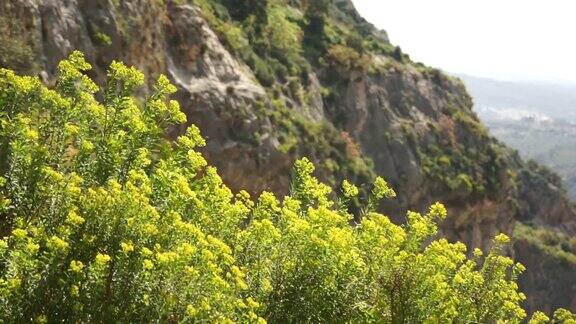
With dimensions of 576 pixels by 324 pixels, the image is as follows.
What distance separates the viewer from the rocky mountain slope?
79.3ft

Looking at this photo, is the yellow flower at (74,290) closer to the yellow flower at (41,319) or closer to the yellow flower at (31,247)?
the yellow flower at (41,319)

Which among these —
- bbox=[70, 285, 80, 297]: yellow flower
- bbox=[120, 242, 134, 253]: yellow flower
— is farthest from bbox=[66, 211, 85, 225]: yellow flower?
bbox=[70, 285, 80, 297]: yellow flower

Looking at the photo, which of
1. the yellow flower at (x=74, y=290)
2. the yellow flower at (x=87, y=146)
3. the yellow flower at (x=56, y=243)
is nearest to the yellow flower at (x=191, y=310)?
the yellow flower at (x=74, y=290)

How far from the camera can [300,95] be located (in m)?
39.7

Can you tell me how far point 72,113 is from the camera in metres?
7.43

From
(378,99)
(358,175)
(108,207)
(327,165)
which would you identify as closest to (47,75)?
(108,207)

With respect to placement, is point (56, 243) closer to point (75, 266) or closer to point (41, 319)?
point (75, 266)

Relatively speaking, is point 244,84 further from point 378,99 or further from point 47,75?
point 378,99

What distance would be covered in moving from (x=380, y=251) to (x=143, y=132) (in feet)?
11.0

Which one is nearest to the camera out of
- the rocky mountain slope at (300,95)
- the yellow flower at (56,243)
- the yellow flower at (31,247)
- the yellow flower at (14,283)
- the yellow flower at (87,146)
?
the yellow flower at (14,283)

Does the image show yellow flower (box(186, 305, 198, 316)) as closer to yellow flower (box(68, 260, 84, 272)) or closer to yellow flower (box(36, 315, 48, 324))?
yellow flower (box(68, 260, 84, 272))

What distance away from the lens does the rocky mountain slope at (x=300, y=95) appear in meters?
24.2

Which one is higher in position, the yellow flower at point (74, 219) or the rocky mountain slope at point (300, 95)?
the yellow flower at point (74, 219)

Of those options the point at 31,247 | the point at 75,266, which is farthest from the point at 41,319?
the point at 31,247
